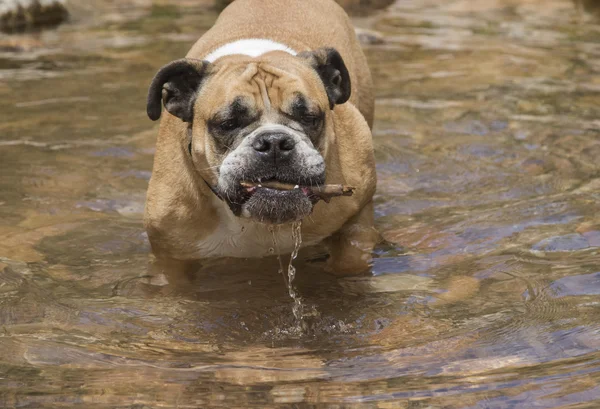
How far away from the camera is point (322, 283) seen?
6.04 m

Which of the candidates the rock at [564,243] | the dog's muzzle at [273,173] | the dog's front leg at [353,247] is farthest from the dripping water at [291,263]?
the rock at [564,243]

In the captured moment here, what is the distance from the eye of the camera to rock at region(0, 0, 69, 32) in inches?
515

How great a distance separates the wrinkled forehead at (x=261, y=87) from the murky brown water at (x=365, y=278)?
44.8 inches

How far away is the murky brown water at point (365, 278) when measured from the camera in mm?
4406

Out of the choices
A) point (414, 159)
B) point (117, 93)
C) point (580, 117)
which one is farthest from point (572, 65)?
point (117, 93)

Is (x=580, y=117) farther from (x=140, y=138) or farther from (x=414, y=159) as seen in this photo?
(x=140, y=138)

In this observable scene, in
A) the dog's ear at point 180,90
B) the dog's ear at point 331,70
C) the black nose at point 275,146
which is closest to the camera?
the black nose at point 275,146

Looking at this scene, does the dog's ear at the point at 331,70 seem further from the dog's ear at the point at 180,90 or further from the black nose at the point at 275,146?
the black nose at the point at 275,146

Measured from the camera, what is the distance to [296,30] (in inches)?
267

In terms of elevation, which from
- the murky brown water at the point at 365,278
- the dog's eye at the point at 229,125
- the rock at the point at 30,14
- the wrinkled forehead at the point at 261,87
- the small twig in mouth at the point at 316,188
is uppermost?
the wrinkled forehead at the point at 261,87

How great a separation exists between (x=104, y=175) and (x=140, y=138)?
908mm

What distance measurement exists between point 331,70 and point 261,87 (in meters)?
0.67

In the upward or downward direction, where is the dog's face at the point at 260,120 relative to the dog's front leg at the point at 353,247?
upward

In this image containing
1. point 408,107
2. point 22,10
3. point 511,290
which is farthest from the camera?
point 22,10
